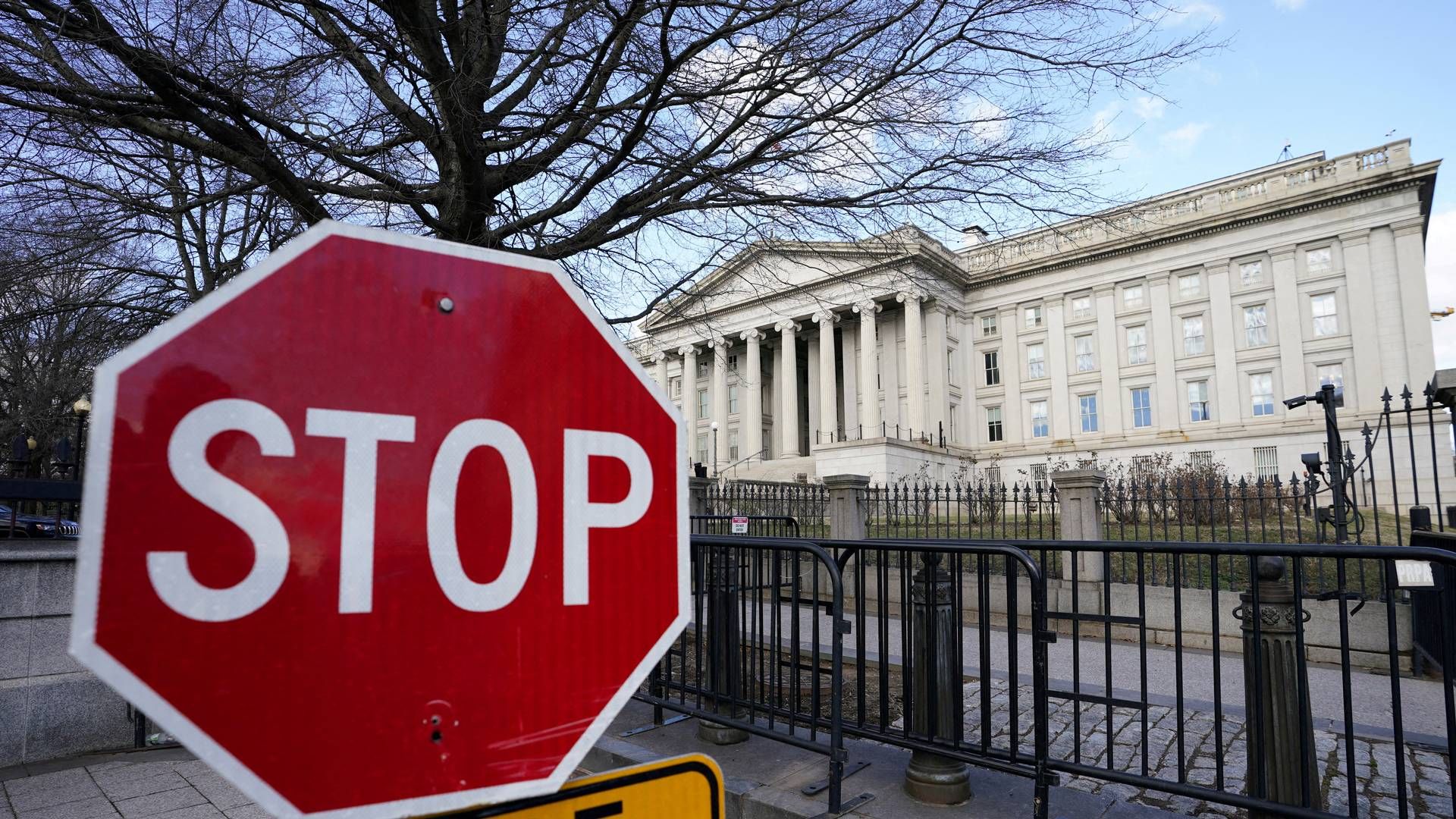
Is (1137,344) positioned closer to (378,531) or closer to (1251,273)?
(1251,273)

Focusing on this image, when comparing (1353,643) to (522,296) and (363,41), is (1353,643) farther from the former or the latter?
(363,41)

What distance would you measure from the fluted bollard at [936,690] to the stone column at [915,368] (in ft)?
152

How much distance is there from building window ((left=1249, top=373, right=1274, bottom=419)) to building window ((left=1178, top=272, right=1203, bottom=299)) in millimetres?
5771

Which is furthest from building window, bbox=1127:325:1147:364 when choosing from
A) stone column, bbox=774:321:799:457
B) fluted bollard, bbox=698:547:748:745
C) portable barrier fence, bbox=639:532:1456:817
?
fluted bollard, bbox=698:547:748:745

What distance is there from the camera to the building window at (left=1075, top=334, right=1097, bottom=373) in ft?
161


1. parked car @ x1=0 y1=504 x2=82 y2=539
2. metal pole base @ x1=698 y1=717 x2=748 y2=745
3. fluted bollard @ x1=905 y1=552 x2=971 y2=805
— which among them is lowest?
metal pole base @ x1=698 y1=717 x2=748 y2=745

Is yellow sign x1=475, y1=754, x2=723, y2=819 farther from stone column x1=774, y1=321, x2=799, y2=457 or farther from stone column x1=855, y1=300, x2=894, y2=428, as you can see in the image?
stone column x1=774, y1=321, x2=799, y2=457

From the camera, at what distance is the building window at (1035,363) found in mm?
51000

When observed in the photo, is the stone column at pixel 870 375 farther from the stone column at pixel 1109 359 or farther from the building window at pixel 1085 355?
the stone column at pixel 1109 359

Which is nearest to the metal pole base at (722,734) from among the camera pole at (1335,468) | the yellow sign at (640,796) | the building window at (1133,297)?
the yellow sign at (640,796)

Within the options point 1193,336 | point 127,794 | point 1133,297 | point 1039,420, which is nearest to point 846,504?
point 127,794

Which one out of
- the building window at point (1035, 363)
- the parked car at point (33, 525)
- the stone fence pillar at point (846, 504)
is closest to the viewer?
the parked car at point (33, 525)

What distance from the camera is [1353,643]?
925cm

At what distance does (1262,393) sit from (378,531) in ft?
166
